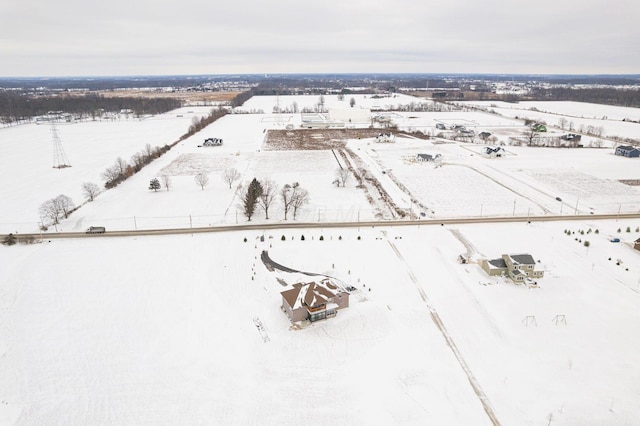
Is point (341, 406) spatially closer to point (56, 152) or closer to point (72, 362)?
point (72, 362)

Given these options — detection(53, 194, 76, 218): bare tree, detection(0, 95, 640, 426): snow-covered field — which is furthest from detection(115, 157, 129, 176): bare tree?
detection(53, 194, 76, 218): bare tree

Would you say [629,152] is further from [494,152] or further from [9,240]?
[9,240]

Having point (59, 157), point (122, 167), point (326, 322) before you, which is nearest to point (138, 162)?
point (122, 167)

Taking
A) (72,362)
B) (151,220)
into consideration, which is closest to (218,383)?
(72,362)

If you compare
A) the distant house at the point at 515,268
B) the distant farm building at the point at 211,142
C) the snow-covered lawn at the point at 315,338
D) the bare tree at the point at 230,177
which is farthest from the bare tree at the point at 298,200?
the distant farm building at the point at 211,142

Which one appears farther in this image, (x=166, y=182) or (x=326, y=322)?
(x=166, y=182)

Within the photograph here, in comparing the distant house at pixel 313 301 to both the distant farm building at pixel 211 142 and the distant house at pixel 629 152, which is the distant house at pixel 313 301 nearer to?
the distant farm building at pixel 211 142
